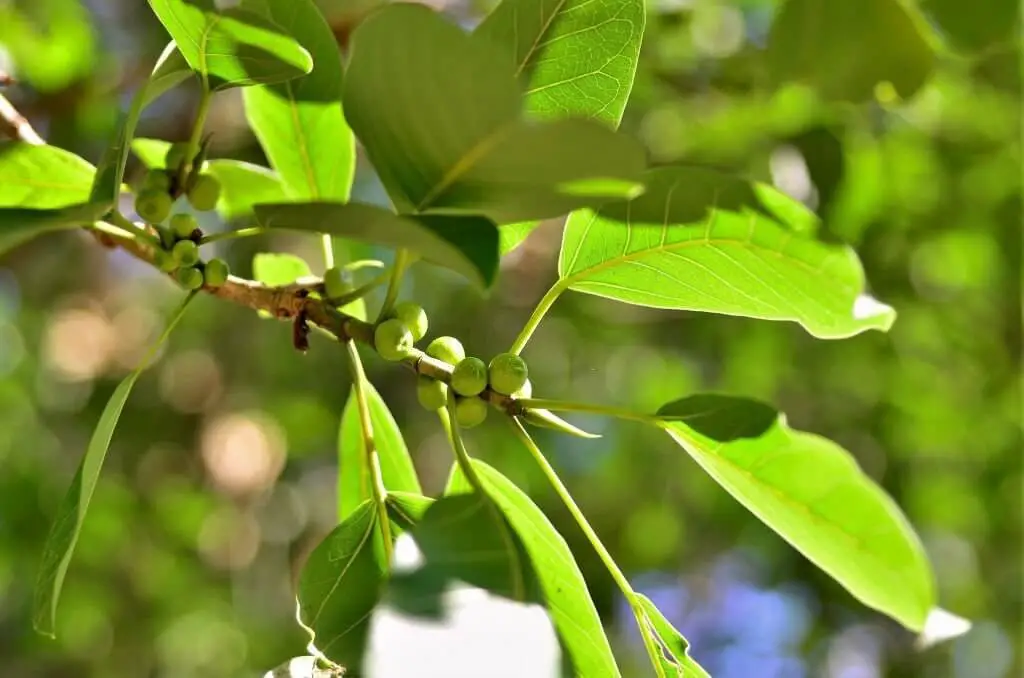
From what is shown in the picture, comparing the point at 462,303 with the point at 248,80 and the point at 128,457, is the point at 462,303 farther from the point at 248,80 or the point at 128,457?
the point at 248,80

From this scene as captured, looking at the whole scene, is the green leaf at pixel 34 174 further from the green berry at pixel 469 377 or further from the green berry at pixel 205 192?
the green berry at pixel 469 377

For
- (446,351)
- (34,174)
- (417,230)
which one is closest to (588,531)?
(446,351)

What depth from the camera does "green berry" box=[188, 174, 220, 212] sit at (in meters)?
0.79

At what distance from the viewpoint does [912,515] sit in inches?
115

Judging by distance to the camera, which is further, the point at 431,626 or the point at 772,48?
the point at 772,48

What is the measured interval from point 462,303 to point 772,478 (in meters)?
2.27

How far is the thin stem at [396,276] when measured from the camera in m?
0.65

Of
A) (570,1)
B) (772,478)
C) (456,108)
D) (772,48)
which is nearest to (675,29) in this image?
(772,48)

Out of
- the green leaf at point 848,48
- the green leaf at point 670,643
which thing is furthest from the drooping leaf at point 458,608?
the green leaf at point 848,48

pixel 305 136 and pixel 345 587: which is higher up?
pixel 305 136

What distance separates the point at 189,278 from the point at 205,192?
0.10m

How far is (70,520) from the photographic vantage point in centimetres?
65

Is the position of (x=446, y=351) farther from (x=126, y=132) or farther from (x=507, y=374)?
(x=126, y=132)

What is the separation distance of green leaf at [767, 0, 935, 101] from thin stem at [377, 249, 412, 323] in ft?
2.21
